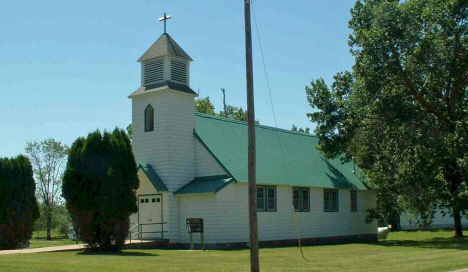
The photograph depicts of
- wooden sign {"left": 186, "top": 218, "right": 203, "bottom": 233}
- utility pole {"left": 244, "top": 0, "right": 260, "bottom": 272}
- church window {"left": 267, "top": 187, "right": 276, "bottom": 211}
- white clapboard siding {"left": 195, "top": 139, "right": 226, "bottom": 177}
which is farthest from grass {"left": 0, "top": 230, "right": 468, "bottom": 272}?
church window {"left": 267, "top": 187, "right": 276, "bottom": 211}

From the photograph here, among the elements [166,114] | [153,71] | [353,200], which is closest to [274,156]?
[166,114]

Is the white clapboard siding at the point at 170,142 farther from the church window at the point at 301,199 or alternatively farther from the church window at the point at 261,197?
the church window at the point at 301,199

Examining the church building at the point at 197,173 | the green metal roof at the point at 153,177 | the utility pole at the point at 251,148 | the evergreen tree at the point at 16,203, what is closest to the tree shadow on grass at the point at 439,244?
the church building at the point at 197,173

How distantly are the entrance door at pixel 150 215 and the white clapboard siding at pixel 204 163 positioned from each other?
2.67 meters

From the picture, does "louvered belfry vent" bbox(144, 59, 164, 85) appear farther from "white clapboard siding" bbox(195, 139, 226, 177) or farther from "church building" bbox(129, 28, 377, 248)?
"white clapboard siding" bbox(195, 139, 226, 177)

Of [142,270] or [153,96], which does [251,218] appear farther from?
[153,96]

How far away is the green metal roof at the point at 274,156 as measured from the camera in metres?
33.8

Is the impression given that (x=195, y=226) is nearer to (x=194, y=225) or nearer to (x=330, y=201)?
(x=194, y=225)

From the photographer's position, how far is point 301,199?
3712 centimetres

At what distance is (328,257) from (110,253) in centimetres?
890

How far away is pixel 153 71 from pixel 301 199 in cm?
1167

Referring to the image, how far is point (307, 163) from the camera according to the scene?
3984 cm

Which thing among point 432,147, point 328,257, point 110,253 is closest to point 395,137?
point 432,147

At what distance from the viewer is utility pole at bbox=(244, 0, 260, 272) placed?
16.7 meters
